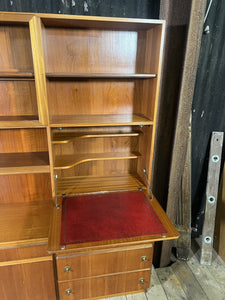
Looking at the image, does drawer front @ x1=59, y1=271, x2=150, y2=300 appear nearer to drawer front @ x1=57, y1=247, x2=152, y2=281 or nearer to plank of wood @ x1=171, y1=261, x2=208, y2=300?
drawer front @ x1=57, y1=247, x2=152, y2=281

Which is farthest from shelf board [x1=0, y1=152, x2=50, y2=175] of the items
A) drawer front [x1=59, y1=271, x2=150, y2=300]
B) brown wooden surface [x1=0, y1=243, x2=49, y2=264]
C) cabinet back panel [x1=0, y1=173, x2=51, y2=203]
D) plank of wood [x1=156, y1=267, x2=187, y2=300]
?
plank of wood [x1=156, y1=267, x2=187, y2=300]

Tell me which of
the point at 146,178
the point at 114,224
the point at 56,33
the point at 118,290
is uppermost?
the point at 56,33

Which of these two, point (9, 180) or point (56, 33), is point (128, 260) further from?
point (56, 33)

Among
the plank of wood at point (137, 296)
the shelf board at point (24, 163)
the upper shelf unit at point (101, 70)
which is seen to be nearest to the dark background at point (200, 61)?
the upper shelf unit at point (101, 70)

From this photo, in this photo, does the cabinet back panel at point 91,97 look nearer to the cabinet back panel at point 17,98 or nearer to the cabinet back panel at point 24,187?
the cabinet back panel at point 17,98

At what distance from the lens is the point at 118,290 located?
5.50 feet

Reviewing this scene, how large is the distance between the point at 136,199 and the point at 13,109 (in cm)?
122

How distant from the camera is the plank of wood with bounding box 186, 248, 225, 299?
185 cm

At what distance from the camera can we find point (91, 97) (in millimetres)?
1791

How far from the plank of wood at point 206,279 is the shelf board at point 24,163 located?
1.71 m

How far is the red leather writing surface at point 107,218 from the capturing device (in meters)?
1.38

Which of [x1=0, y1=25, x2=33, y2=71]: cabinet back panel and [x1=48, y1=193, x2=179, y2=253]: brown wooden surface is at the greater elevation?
[x1=0, y1=25, x2=33, y2=71]: cabinet back panel

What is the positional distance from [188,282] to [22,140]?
196 cm

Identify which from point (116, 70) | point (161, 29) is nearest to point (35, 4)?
point (116, 70)
